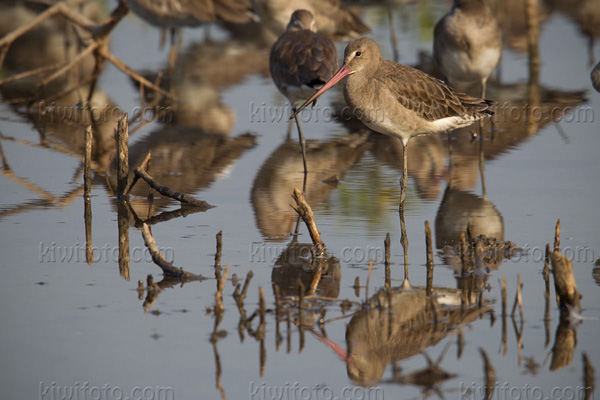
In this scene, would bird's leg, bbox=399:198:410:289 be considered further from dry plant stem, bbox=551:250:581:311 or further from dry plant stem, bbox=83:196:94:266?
dry plant stem, bbox=83:196:94:266

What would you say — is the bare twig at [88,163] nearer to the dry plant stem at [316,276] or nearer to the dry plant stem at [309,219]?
the dry plant stem at [309,219]

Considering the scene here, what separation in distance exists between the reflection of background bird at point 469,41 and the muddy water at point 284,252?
742 mm

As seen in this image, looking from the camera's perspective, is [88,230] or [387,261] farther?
[88,230]

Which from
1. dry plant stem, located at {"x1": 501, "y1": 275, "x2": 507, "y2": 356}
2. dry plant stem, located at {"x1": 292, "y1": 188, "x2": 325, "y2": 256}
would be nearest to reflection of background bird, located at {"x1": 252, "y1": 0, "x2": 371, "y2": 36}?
dry plant stem, located at {"x1": 292, "y1": 188, "x2": 325, "y2": 256}

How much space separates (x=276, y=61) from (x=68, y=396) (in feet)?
16.4

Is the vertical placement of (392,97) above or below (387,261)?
above

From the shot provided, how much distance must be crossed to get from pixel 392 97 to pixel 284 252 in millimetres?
1633

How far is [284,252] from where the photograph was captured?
656 cm

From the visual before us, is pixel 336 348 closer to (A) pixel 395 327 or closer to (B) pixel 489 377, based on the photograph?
(A) pixel 395 327

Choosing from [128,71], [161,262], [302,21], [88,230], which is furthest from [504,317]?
[128,71]

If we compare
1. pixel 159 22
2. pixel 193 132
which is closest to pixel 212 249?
pixel 193 132

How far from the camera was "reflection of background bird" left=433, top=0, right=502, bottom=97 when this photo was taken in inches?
403

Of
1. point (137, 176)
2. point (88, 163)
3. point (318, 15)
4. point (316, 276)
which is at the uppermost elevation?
point (318, 15)

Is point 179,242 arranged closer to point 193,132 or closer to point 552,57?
point 193,132
